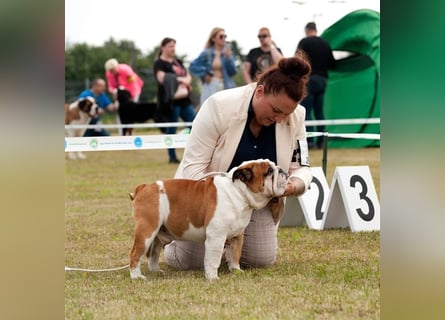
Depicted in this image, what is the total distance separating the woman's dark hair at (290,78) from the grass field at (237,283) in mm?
970

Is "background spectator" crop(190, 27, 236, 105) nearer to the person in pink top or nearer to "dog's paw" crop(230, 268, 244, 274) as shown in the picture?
the person in pink top

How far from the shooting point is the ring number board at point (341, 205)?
623cm

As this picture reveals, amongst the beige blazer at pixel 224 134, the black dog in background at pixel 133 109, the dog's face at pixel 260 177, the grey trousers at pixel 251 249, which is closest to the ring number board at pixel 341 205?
the grey trousers at pixel 251 249

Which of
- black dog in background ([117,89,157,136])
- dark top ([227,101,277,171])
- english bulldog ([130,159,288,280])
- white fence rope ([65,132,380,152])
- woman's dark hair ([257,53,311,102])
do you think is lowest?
black dog in background ([117,89,157,136])

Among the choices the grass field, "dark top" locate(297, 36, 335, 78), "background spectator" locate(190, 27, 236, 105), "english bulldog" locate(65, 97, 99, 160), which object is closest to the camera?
the grass field

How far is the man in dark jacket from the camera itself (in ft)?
44.8

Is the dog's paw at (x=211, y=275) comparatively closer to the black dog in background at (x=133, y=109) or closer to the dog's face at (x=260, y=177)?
the dog's face at (x=260, y=177)

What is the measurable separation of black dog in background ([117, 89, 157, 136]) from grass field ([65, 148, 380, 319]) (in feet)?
27.2

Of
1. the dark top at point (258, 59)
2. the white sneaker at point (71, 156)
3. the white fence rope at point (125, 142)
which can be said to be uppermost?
the dark top at point (258, 59)

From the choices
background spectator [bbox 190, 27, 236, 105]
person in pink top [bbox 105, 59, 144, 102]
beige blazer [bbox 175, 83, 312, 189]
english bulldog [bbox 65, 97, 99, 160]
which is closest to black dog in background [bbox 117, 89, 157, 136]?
person in pink top [bbox 105, 59, 144, 102]
